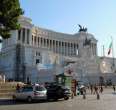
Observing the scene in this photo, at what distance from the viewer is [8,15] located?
2128 centimetres

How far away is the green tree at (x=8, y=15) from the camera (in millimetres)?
20819

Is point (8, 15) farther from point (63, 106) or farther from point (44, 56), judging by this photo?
point (44, 56)

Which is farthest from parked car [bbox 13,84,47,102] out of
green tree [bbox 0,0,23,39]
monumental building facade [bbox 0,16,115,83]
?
monumental building facade [bbox 0,16,115,83]

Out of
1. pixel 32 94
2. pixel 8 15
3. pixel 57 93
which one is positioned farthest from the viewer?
pixel 57 93

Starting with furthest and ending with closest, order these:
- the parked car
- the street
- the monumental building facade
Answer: the monumental building facade → the parked car → the street

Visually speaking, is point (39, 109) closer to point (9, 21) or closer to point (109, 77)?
point (9, 21)

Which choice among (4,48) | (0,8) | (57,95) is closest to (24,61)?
(4,48)

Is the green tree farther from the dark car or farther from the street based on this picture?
the dark car

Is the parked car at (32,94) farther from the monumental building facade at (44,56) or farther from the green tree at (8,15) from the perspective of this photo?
the monumental building facade at (44,56)

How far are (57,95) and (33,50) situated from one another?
67834mm

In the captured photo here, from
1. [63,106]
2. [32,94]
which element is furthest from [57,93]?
[63,106]

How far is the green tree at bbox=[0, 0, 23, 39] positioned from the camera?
820 inches

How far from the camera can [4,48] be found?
10469cm

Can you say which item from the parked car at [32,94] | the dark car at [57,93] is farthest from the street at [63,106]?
the dark car at [57,93]
